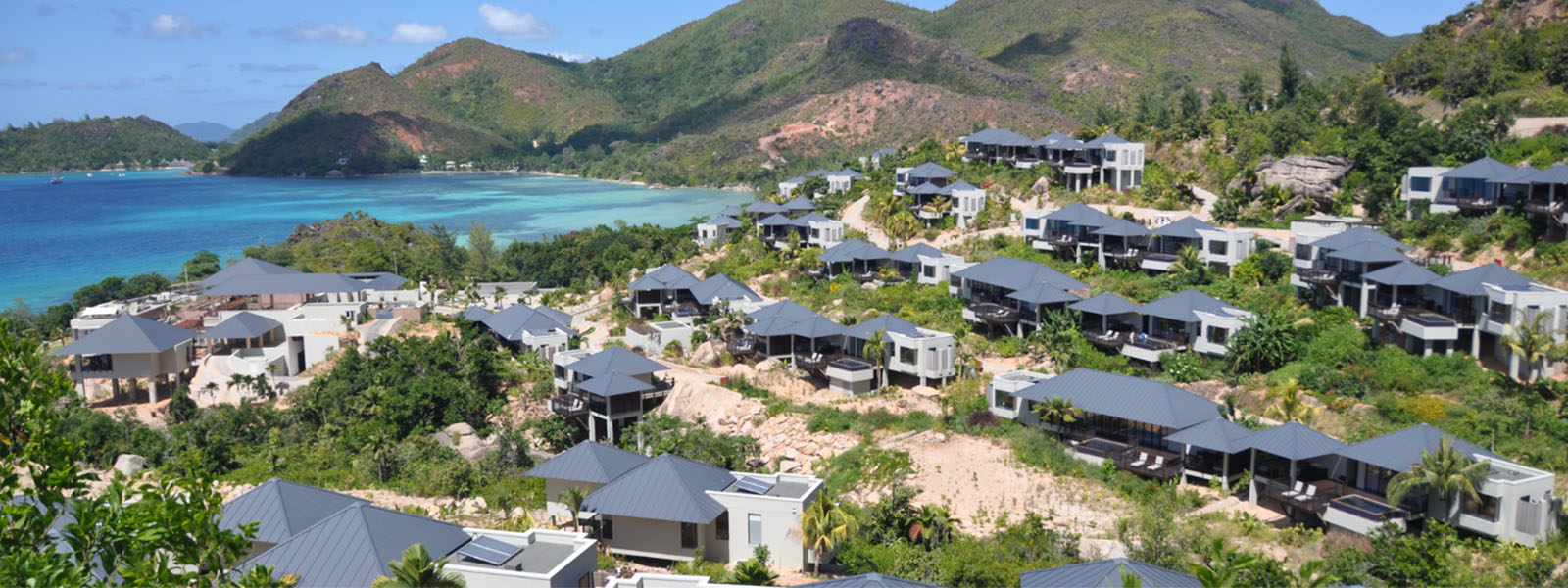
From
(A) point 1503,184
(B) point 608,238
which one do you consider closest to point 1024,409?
(A) point 1503,184

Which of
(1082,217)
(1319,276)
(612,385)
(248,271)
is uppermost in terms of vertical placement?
(1082,217)

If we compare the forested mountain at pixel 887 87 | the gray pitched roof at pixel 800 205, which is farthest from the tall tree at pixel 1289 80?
the forested mountain at pixel 887 87

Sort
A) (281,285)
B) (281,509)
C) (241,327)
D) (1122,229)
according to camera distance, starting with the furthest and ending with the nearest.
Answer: (281,285), (241,327), (1122,229), (281,509)

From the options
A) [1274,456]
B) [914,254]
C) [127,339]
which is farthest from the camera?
[914,254]

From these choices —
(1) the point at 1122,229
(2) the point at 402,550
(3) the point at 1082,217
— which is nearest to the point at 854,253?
(3) the point at 1082,217

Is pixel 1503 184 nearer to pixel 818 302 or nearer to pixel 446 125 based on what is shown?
pixel 818 302

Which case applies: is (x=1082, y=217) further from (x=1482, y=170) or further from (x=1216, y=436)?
(x=1216, y=436)
